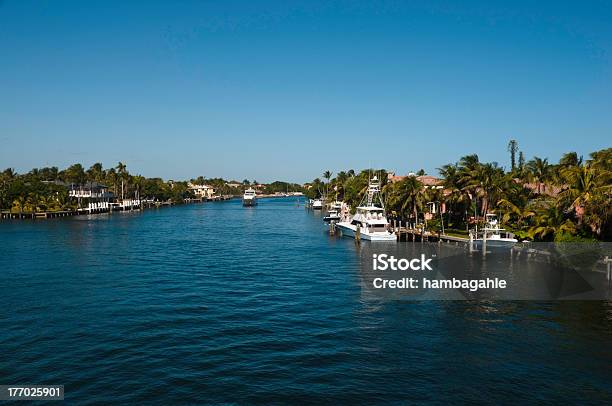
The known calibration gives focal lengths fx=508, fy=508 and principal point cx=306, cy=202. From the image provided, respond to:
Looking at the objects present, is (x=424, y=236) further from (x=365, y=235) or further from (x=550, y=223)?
(x=550, y=223)

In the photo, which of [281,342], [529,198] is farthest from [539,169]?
[281,342]

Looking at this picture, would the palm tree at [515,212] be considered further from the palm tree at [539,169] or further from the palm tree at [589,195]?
the palm tree at [539,169]

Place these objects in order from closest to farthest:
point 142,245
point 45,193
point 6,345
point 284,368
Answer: point 284,368, point 6,345, point 142,245, point 45,193

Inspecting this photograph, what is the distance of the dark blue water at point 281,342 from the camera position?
79.5 feet

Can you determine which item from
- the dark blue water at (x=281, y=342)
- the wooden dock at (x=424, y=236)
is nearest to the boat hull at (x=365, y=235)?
the wooden dock at (x=424, y=236)

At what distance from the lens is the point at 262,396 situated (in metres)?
23.5

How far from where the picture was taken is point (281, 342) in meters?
30.9

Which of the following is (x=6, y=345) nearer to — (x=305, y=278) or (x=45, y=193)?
(x=305, y=278)

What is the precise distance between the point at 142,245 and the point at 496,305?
191 ft

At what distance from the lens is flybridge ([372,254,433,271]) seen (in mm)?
59531

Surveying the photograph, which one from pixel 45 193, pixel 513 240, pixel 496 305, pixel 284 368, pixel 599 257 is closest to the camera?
pixel 284 368

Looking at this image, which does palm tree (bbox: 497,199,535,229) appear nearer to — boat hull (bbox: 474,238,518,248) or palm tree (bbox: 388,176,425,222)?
boat hull (bbox: 474,238,518,248)

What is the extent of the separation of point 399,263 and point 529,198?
3119 centimetres

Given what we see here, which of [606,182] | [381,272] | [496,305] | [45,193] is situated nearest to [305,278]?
[381,272]
